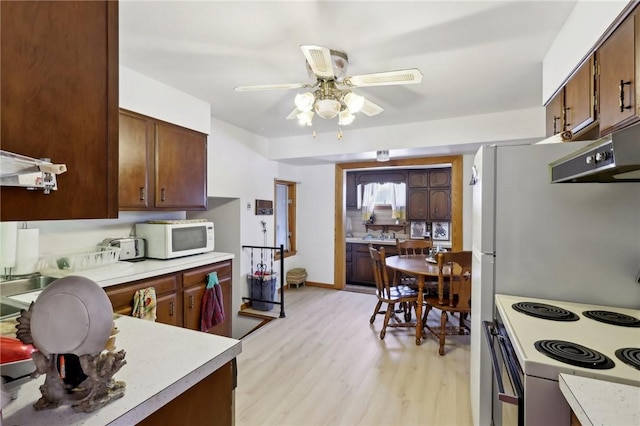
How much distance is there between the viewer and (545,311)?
1.33 m

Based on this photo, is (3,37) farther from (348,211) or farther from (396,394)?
(348,211)

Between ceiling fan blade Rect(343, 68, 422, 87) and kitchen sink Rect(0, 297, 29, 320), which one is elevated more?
ceiling fan blade Rect(343, 68, 422, 87)

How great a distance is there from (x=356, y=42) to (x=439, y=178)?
4049 millimetres

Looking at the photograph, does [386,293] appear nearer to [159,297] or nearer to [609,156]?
[159,297]

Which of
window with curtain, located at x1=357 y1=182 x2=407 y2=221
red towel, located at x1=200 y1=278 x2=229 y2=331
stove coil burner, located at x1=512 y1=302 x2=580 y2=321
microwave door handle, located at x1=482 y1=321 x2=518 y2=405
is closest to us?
microwave door handle, located at x1=482 y1=321 x2=518 y2=405

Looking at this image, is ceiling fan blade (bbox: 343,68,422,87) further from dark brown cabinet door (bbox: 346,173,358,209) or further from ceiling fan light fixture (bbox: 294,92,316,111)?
dark brown cabinet door (bbox: 346,173,358,209)

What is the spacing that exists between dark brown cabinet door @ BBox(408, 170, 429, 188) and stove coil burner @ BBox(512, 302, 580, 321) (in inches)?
173

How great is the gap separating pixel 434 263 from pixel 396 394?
5.12 ft

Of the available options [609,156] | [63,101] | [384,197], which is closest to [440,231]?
[384,197]

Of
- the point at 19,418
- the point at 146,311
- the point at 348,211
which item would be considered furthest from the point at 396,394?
the point at 348,211

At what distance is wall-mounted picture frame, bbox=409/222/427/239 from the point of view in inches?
225

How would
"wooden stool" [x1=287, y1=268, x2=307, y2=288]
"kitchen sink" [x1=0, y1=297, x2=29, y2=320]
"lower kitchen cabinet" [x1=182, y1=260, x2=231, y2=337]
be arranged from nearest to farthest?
"kitchen sink" [x1=0, y1=297, x2=29, y2=320] < "lower kitchen cabinet" [x1=182, y1=260, x2=231, y2=337] < "wooden stool" [x1=287, y1=268, x2=307, y2=288]

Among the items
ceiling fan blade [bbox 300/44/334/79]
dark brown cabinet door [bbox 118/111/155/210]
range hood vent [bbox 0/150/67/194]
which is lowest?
range hood vent [bbox 0/150/67/194]

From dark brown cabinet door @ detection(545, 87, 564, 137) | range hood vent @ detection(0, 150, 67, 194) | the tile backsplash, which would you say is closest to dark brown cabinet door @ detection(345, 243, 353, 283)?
the tile backsplash
